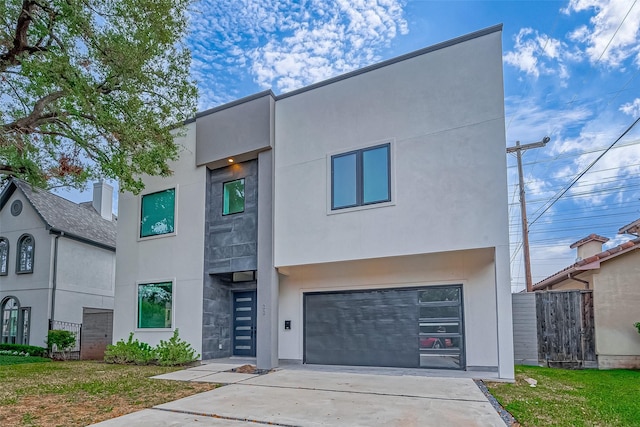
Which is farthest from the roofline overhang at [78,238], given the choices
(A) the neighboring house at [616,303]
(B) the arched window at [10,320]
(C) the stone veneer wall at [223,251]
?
(A) the neighboring house at [616,303]

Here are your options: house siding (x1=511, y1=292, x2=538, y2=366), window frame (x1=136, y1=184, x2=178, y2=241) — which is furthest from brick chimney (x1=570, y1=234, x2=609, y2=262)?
window frame (x1=136, y1=184, x2=178, y2=241)

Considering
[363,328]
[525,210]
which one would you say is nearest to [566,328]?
[363,328]

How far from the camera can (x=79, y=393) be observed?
275 inches

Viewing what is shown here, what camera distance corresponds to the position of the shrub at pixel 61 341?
1377 cm

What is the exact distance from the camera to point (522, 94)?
519 inches

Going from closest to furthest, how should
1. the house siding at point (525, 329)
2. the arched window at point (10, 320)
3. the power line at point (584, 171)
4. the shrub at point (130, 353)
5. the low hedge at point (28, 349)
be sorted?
the power line at point (584, 171) → the house siding at point (525, 329) → the shrub at point (130, 353) → the low hedge at point (28, 349) → the arched window at point (10, 320)

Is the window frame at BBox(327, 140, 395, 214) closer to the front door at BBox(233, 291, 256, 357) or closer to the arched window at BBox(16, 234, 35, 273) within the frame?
the front door at BBox(233, 291, 256, 357)

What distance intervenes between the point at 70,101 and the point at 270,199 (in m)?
4.93

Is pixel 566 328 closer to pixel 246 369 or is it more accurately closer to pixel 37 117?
pixel 246 369

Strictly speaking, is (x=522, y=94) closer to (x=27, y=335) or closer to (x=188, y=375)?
(x=188, y=375)

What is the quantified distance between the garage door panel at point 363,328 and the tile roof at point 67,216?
11.6 m

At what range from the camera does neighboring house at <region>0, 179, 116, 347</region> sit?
15750 mm

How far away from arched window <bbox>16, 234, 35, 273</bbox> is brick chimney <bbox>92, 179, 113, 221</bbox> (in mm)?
4205

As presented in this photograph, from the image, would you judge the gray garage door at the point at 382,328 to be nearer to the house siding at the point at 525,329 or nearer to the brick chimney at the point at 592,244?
the house siding at the point at 525,329
